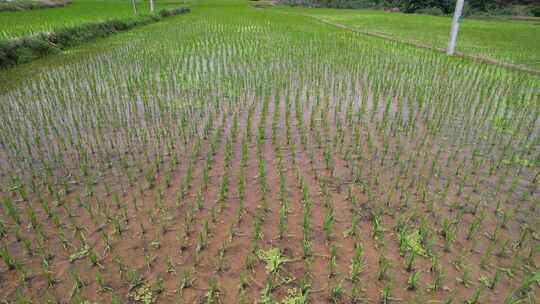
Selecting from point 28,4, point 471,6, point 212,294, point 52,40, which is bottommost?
point 212,294

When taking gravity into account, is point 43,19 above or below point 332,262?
above

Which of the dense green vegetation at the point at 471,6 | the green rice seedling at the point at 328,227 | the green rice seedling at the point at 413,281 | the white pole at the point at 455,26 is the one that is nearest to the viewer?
the green rice seedling at the point at 413,281

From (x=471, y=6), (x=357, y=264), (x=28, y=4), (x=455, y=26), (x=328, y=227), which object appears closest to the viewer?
(x=357, y=264)

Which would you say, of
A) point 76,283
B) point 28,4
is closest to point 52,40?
point 76,283

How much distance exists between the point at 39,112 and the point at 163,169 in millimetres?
2897

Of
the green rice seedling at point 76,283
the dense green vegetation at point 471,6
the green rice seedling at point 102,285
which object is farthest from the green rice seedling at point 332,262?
the dense green vegetation at point 471,6

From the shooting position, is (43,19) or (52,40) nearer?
(52,40)

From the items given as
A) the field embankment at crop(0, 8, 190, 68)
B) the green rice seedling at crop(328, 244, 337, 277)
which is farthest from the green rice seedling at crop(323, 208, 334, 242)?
the field embankment at crop(0, 8, 190, 68)

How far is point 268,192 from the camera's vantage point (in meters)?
3.10

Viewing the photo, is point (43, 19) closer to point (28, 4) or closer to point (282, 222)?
point (28, 4)

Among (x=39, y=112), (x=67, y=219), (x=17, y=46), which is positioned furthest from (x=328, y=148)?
(x=17, y=46)

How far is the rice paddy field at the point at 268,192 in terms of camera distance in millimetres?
2135

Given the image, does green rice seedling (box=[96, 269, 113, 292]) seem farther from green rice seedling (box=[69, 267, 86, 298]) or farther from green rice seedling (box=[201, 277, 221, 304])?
green rice seedling (box=[201, 277, 221, 304])

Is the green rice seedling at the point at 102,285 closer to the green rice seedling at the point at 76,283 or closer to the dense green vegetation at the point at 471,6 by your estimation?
the green rice seedling at the point at 76,283
